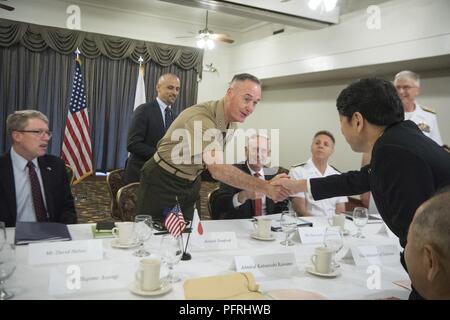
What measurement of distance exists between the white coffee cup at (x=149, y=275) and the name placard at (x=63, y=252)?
0.37 m

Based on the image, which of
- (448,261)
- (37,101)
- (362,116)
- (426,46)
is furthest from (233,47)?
(448,261)

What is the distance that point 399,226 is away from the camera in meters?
1.38

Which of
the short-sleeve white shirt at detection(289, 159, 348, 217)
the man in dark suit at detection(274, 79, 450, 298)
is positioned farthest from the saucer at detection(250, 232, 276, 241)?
the short-sleeve white shirt at detection(289, 159, 348, 217)

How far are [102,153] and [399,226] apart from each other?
7.42 meters

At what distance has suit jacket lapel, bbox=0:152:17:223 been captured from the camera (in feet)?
7.52

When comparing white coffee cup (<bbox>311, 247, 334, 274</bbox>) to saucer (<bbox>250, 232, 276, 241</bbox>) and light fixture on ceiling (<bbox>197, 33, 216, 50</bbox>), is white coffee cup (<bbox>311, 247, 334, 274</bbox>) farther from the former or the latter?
light fixture on ceiling (<bbox>197, 33, 216, 50</bbox>)

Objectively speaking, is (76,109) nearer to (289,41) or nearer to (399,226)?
(289,41)

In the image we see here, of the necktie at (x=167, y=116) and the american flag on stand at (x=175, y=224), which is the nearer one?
the american flag on stand at (x=175, y=224)

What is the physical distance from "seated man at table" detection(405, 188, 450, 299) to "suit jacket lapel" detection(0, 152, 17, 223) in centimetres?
212

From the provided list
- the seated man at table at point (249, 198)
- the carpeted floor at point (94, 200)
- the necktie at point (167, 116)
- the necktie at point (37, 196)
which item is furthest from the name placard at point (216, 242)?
the carpeted floor at point (94, 200)

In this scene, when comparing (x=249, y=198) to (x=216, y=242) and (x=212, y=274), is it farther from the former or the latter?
(x=212, y=274)

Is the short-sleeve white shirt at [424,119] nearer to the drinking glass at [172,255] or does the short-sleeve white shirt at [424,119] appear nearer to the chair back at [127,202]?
the chair back at [127,202]

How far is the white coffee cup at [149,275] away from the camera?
134cm
